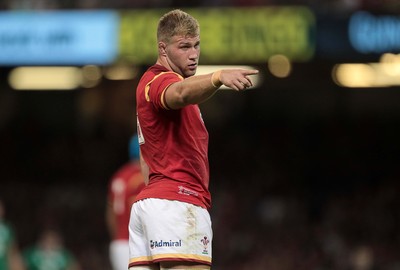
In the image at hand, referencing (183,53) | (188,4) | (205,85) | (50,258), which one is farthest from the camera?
(188,4)

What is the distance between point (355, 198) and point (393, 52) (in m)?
3.82

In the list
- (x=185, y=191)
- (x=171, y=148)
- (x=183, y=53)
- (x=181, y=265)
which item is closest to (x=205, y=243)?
(x=181, y=265)

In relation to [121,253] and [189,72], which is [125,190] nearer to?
[121,253]

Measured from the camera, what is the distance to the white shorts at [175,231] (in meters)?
5.74

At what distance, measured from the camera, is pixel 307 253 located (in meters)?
16.9

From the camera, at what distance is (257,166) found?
19.5 m

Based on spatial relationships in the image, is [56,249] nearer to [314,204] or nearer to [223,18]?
[223,18]

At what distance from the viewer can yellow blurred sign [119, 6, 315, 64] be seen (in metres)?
15.2

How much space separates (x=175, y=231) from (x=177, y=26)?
1108 millimetres

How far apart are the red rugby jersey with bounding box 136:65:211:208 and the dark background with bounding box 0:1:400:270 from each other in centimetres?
1093

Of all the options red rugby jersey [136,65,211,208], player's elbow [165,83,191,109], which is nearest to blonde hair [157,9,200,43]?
red rugby jersey [136,65,211,208]

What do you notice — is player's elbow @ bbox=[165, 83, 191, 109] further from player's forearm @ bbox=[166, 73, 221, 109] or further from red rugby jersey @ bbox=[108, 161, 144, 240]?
red rugby jersey @ bbox=[108, 161, 144, 240]

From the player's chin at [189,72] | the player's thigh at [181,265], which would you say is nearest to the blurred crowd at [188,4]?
the player's chin at [189,72]

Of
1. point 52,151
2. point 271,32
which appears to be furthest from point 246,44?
point 52,151
